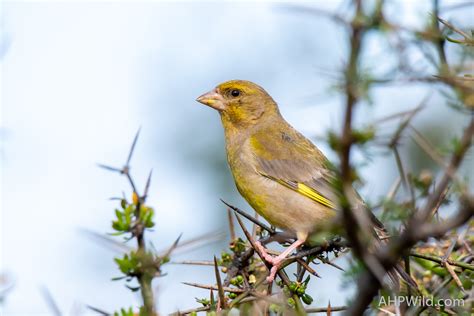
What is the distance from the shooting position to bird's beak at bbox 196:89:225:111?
625 centimetres

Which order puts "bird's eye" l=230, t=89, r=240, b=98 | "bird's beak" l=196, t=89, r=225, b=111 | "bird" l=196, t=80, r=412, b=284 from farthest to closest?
"bird's eye" l=230, t=89, r=240, b=98 < "bird's beak" l=196, t=89, r=225, b=111 < "bird" l=196, t=80, r=412, b=284

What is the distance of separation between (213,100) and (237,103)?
0.23 meters

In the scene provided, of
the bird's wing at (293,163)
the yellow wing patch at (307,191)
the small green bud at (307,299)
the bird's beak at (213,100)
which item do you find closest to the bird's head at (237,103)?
the bird's beak at (213,100)

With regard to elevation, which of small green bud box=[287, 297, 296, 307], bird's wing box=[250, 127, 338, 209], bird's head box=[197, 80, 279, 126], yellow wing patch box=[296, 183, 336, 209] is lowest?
small green bud box=[287, 297, 296, 307]

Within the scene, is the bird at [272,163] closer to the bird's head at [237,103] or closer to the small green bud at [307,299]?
the bird's head at [237,103]

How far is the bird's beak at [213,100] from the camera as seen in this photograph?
625 centimetres

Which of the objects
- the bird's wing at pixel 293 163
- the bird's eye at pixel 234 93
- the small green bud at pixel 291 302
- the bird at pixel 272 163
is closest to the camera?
the small green bud at pixel 291 302

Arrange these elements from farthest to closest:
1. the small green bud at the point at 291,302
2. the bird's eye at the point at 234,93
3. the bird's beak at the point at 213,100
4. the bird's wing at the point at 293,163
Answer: the bird's eye at the point at 234,93 < the bird's beak at the point at 213,100 < the bird's wing at the point at 293,163 < the small green bud at the point at 291,302

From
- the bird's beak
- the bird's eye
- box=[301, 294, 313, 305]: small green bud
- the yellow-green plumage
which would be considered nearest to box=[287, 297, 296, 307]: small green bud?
box=[301, 294, 313, 305]: small green bud

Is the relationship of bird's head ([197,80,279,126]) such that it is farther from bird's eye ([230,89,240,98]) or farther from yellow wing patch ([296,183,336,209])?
yellow wing patch ([296,183,336,209])

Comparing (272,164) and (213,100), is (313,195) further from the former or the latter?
(213,100)

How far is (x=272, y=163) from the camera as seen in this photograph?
5.75 meters

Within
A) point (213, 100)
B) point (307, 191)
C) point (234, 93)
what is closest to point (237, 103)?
point (234, 93)

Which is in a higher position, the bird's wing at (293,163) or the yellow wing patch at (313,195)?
the bird's wing at (293,163)
